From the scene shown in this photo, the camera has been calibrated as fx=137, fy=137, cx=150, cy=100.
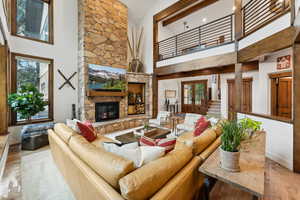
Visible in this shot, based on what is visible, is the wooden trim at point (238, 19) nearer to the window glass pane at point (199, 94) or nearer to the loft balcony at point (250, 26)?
the loft balcony at point (250, 26)

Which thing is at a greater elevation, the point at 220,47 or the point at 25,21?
the point at 25,21

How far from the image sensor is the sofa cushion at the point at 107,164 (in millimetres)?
1080

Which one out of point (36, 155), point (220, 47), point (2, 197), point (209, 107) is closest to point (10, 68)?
point (36, 155)

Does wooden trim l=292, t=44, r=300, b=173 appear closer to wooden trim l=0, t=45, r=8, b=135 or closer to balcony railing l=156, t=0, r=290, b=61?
balcony railing l=156, t=0, r=290, b=61

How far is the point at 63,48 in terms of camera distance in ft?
15.3

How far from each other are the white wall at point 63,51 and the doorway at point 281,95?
258 inches

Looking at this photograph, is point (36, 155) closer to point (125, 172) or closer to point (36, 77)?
point (36, 77)

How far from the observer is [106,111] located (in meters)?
5.34

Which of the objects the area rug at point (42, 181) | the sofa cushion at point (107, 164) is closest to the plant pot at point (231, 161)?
the sofa cushion at point (107, 164)

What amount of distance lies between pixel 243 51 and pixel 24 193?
211 inches

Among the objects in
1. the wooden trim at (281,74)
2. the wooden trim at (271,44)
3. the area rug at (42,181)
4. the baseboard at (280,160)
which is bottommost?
the area rug at (42,181)

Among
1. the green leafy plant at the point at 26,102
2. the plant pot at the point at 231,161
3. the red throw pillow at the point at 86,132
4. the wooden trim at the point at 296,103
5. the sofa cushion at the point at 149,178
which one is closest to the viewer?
the sofa cushion at the point at 149,178

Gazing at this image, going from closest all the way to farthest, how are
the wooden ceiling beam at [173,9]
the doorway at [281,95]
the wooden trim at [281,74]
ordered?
the wooden trim at [281,74], the doorway at [281,95], the wooden ceiling beam at [173,9]

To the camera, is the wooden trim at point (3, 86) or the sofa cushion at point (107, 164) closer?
the sofa cushion at point (107, 164)
